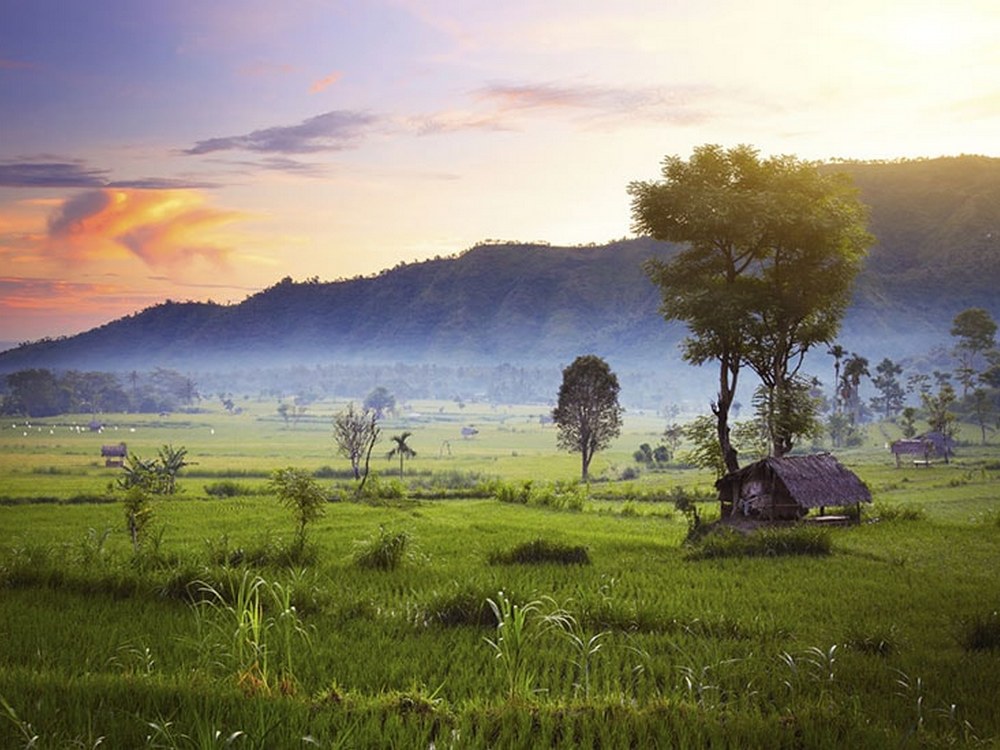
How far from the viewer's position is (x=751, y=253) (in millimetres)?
37312

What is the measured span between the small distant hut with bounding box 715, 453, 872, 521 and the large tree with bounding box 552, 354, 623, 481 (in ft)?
146

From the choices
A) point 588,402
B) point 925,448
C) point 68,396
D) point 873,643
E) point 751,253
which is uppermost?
point 751,253

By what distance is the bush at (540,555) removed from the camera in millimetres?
19016

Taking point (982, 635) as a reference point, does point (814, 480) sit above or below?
above

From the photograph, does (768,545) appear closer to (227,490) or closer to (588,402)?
(227,490)

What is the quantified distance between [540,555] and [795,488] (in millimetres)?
13336

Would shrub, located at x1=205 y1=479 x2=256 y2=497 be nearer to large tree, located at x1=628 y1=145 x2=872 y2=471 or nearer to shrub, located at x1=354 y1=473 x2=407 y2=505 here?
shrub, located at x1=354 y1=473 x2=407 y2=505

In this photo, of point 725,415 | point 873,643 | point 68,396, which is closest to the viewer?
point 873,643

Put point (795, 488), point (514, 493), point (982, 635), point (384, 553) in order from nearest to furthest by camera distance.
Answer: point (982, 635)
point (384, 553)
point (795, 488)
point (514, 493)

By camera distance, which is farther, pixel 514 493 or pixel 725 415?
pixel 514 493

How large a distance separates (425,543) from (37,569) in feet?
40.5

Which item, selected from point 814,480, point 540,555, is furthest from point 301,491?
point 814,480

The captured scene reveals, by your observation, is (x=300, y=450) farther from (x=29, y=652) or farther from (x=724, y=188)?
(x=29, y=652)

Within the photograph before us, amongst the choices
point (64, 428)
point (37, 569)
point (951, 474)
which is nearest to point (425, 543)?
point (37, 569)
